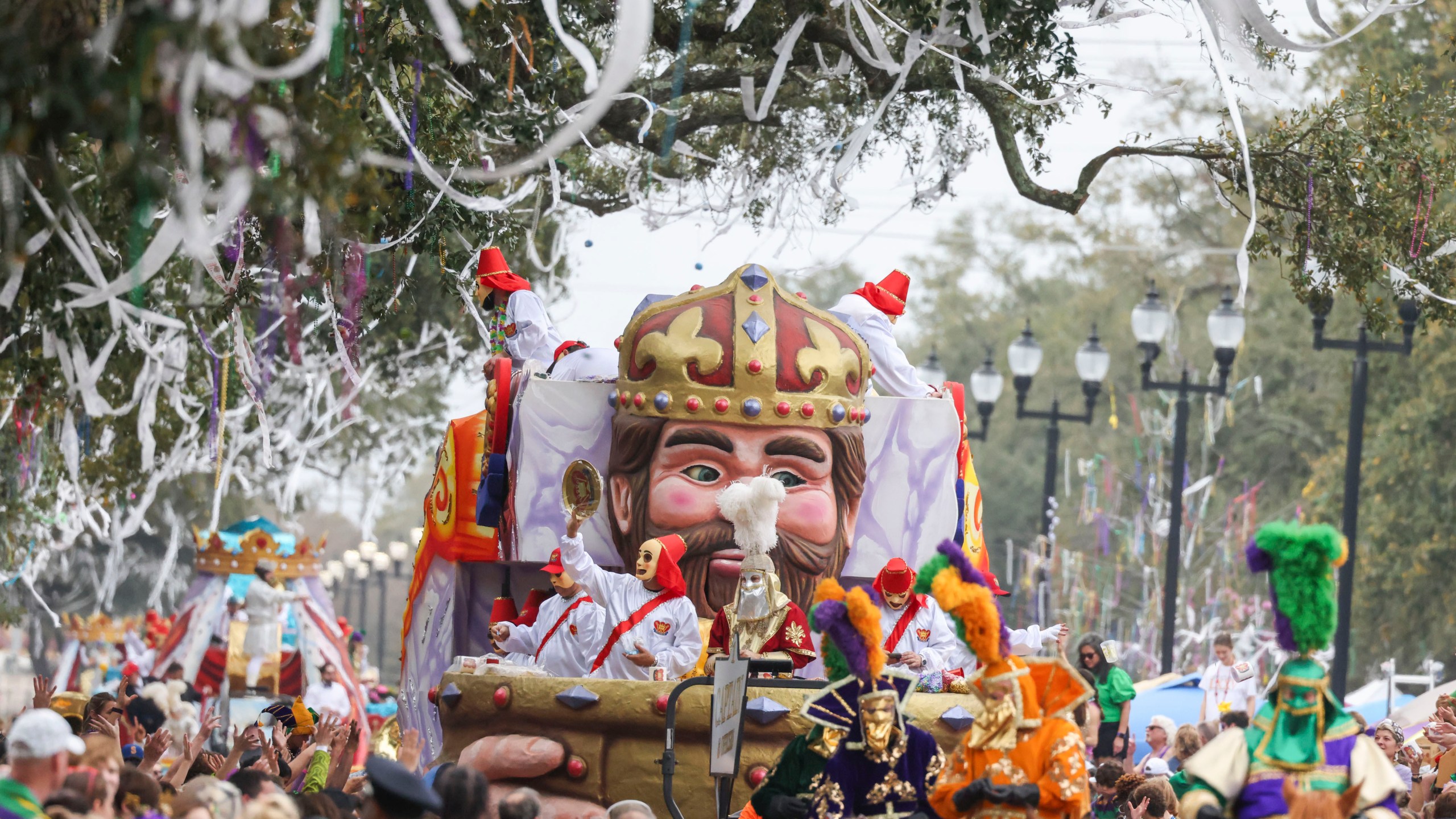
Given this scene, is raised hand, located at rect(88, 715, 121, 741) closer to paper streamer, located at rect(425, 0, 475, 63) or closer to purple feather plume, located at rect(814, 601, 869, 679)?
purple feather plume, located at rect(814, 601, 869, 679)

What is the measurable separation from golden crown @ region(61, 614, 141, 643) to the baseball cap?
21920 mm

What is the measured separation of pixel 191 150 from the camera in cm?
503

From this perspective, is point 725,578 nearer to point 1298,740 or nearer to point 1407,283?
point 1407,283

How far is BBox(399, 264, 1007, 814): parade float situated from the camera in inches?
409

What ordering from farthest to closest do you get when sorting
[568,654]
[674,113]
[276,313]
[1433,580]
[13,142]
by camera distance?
[1433,580] → [276,313] → [674,113] → [568,654] → [13,142]

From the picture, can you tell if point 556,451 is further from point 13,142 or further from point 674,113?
point 13,142

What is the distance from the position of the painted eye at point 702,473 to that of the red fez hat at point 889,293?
2.06m

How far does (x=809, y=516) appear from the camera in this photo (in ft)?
34.4

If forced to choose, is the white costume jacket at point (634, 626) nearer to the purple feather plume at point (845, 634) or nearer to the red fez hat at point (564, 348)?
the red fez hat at point (564, 348)

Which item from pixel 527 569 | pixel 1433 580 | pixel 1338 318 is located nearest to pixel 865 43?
pixel 527 569

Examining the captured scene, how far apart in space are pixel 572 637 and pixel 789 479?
5.67ft

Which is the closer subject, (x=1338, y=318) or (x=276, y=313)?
(x=276, y=313)

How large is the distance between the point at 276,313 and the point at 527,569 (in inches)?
239

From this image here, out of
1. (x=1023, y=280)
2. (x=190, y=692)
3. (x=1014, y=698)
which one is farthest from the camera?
(x=1023, y=280)
